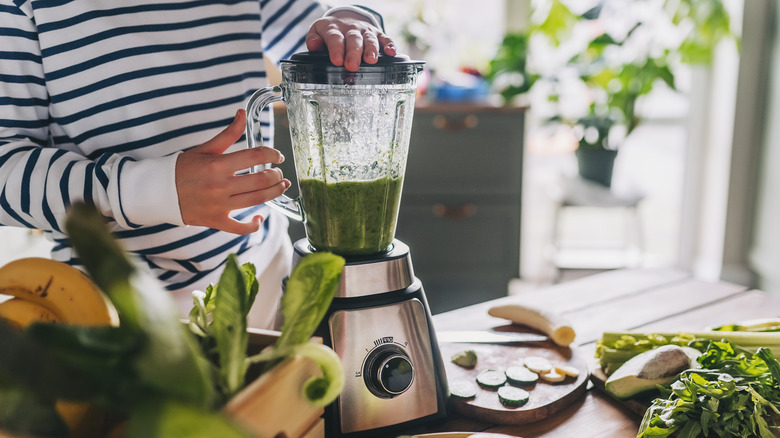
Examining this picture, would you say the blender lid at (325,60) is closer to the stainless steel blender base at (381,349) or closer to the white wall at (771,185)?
Result: the stainless steel blender base at (381,349)

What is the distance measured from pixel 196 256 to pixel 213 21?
0.35 metres

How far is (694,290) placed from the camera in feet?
3.77

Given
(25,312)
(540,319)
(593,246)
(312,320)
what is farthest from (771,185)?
(25,312)

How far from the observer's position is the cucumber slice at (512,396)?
0.72 metres

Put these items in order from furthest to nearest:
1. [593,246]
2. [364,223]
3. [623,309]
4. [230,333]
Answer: [593,246] < [623,309] < [364,223] < [230,333]

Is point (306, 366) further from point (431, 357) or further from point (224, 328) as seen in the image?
point (431, 357)

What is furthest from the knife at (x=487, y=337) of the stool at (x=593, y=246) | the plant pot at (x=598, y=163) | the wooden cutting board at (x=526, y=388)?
the plant pot at (x=598, y=163)

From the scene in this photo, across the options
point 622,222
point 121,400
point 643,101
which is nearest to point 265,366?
point 121,400

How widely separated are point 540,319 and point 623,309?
0.75 ft

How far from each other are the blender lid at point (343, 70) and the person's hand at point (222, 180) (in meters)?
0.07

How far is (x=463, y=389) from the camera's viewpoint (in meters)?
0.75

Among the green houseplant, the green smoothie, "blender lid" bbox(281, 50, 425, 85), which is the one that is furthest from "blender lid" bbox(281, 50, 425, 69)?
the green houseplant

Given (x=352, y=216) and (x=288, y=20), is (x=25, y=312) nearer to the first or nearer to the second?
(x=352, y=216)

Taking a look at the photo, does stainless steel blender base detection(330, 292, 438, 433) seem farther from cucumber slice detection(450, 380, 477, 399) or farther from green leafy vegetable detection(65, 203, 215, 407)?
Result: green leafy vegetable detection(65, 203, 215, 407)
